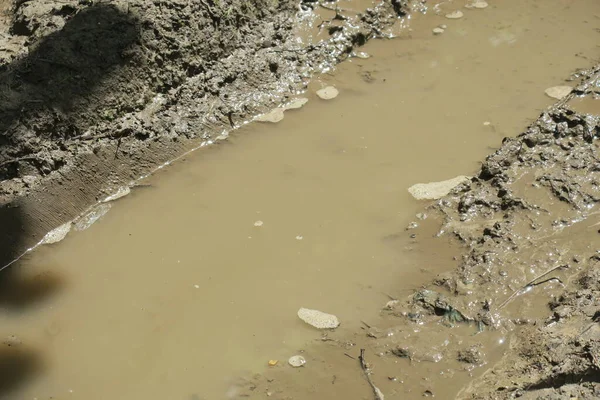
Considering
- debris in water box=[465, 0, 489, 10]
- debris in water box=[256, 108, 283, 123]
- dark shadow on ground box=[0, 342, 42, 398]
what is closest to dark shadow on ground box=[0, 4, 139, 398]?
dark shadow on ground box=[0, 342, 42, 398]

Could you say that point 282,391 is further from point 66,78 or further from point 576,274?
point 66,78

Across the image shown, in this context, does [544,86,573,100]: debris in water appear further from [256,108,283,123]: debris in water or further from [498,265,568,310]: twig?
[256,108,283,123]: debris in water

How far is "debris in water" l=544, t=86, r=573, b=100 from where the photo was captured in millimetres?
4301

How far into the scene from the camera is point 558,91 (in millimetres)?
4348

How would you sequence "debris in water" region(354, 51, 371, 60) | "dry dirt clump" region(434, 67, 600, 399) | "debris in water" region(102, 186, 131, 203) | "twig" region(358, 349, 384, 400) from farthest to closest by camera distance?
"debris in water" region(354, 51, 371, 60) < "debris in water" region(102, 186, 131, 203) < "twig" region(358, 349, 384, 400) < "dry dirt clump" region(434, 67, 600, 399)

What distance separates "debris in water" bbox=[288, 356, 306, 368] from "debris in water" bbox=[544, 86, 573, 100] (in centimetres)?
261

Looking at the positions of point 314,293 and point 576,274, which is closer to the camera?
point 576,274

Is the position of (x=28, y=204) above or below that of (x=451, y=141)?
above

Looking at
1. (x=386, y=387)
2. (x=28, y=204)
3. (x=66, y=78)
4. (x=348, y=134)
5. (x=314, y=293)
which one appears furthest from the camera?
(x=348, y=134)

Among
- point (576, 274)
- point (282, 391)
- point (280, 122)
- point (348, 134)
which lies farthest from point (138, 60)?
point (576, 274)

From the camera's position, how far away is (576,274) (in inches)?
115

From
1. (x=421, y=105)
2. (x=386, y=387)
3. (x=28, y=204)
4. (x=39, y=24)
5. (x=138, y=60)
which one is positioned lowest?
(x=386, y=387)

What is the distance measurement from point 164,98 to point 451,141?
190 cm

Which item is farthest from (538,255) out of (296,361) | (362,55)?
(362,55)
